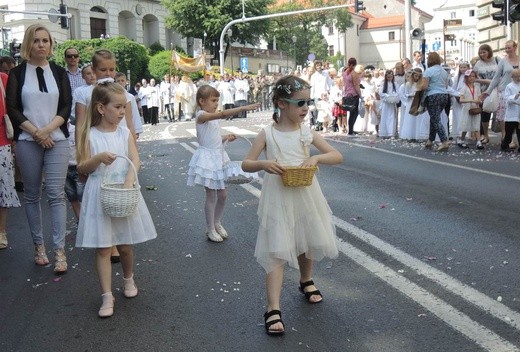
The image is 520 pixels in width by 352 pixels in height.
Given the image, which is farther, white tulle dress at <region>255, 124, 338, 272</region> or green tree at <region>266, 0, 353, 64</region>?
green tree at <region>266, 0, 353, 64</region>

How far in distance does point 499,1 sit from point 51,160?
1556 centimetres

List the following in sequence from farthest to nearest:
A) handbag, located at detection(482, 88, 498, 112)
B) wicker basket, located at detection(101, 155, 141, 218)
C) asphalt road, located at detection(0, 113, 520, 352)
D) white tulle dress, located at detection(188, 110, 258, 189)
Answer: handbag, located at detection(482, 88, 498, 112) < white tulle dress, located at detection(188, 110, 258, 189) < wicker basket, located at detection(101, 155, 141, 218) < asphalt road, located at detection(0, 113, 520, 352)

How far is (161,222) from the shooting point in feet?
25.7

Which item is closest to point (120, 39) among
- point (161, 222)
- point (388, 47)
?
point (161, 222)

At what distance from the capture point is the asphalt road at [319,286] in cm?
411

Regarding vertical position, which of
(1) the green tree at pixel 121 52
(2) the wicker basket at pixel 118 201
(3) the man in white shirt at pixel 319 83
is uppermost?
(1) the green tree at pixel 121 52

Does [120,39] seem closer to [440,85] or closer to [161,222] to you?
[440,85]

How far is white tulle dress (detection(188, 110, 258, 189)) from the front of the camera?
22.1 feet

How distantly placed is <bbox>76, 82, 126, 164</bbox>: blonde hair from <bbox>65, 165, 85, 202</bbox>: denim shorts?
217cm

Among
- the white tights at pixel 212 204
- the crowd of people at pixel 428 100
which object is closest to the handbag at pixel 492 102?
the crowd of people at pixel 428 100

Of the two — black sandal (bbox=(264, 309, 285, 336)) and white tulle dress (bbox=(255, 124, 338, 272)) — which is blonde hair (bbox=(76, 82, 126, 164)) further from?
black sandal (bbox=(264, 309, 285, 336))

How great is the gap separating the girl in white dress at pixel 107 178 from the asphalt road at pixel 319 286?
0.31 meters

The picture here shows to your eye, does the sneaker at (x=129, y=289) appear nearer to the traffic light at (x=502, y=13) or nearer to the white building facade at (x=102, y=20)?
the traffic light at (x=502, y=13)

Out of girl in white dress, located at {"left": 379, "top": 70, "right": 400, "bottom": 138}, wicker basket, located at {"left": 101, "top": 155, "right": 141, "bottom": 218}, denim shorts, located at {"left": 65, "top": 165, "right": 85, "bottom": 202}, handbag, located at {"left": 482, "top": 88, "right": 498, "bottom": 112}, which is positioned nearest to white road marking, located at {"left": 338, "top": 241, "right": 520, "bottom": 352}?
wicker basket, located at {"left": 101, "top": 155, "right": 141, "bottom": 218}
